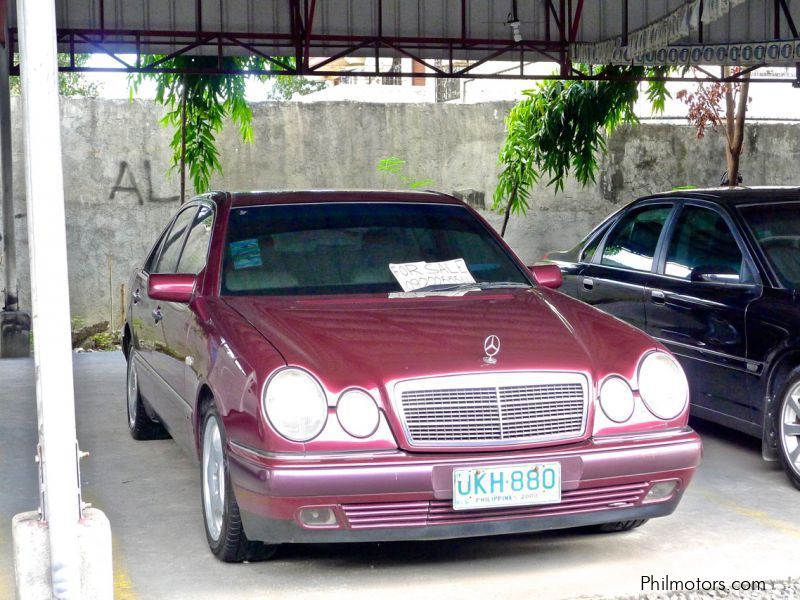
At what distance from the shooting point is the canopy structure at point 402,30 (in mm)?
11227

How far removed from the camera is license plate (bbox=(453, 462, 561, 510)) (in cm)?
399

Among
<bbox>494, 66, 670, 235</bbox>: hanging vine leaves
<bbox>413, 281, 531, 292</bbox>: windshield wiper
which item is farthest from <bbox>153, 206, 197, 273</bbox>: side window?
<bbox>494, 66, 670, 235</bbox>: hanging vine leaves

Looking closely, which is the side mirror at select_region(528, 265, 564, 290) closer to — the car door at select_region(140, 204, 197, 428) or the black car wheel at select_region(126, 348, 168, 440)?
the car door at select_region(140, 204, 197, 428)

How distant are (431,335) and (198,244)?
1695 millimetres

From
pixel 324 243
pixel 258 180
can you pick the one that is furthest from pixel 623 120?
pixel 324 243

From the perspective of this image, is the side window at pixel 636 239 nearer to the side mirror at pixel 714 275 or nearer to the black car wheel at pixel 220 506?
the side mirror at pixel 714 275

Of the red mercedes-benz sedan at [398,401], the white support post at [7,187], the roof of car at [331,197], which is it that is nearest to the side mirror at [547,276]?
the red mercedes-benz sedan at [398,401]

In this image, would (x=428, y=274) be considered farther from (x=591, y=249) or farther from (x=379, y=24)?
(x=379, y=24)

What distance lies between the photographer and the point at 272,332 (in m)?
4.38

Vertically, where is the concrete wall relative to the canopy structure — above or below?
below

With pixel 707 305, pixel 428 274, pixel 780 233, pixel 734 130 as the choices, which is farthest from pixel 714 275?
pixel 734 130

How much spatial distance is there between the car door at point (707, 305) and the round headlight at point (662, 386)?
5.31 feet

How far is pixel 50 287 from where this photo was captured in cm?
356

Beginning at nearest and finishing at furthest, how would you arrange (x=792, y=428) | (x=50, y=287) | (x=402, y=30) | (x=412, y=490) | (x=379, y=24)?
1. (x=50, y=287)
2. (x=412, y=490)
3. (x=792, y=428)
4. (x=379, y=24)
5. (x=402, y=30)
